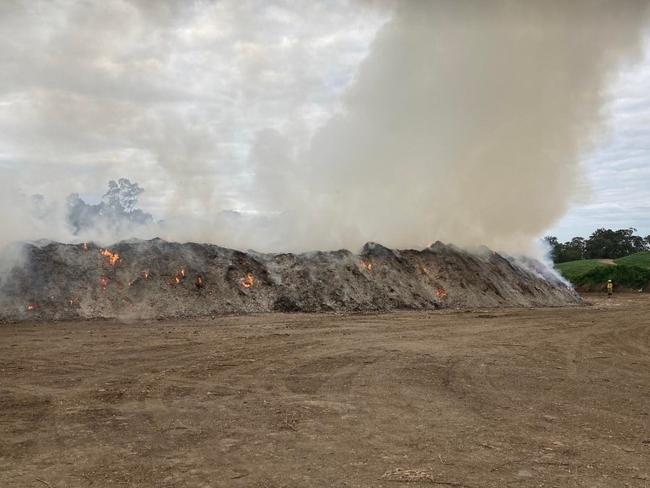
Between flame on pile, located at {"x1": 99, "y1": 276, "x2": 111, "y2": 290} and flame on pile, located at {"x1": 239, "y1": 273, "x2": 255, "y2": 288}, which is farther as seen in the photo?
flame on pile, located at {"x1": 239, "y1": 273, "x2": 255, "y2": 288}

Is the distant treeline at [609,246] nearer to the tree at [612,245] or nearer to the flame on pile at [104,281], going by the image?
the tree at [612,245]

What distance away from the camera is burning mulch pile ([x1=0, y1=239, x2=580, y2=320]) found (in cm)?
2128

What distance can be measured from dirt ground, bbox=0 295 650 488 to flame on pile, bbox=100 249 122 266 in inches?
297

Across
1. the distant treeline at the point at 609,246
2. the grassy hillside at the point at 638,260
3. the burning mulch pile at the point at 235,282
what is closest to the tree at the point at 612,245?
the distant treeline at the point at 609,246

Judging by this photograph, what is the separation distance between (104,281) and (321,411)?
17.1m

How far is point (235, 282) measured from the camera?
24688 mm

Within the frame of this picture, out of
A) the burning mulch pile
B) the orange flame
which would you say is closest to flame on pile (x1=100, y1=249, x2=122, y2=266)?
the burning mulch pile

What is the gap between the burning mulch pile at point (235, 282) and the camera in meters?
21.3

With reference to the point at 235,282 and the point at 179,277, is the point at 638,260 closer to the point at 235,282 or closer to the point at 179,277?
the point at 235,282

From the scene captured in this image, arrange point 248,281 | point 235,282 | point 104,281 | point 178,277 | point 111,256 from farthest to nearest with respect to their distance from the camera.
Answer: point 248,281 < point 235,282 < point 178,277 < point 111,256 < point 104,281

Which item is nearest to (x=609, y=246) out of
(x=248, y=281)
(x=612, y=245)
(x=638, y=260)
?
(x=612, y=245)

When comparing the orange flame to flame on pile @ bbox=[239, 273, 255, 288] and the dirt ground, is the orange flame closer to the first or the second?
flame on pile @ bbox=[239, 273, 255, 288]

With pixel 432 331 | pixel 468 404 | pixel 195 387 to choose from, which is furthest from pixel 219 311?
pixel 468 404

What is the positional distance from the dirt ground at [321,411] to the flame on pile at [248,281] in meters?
8.60
